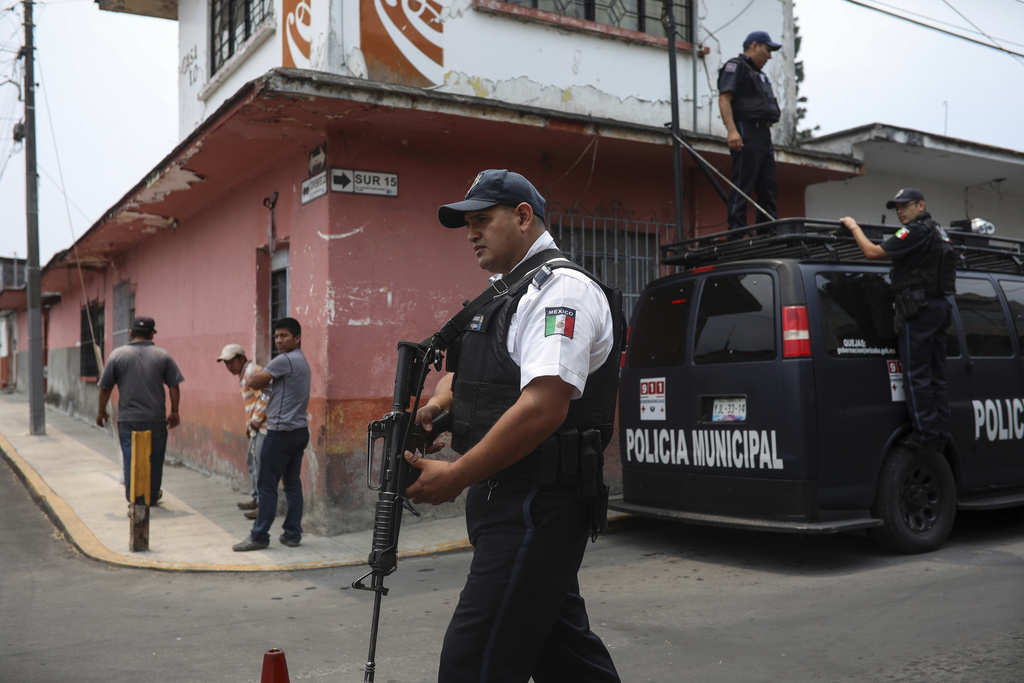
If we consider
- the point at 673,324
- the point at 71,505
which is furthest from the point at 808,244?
the point at 71,505

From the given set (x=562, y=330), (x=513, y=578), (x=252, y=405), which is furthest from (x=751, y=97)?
(x=513, y=578)

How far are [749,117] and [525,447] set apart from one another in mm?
6437

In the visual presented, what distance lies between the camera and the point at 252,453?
23.9ft

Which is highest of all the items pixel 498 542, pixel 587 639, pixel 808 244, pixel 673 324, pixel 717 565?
pixel 808 244

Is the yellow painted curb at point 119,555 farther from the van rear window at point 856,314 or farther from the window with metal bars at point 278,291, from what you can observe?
the van rear window at point 856,314

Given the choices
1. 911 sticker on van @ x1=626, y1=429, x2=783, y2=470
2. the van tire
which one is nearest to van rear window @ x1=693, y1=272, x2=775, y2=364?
911 sticker on van @ x1=626, y1=429, x2=783, y2=470

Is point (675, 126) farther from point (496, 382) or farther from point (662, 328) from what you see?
point (496, 382)

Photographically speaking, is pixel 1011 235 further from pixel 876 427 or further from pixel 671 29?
pixel 876 427

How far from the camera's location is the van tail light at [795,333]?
17.5ft

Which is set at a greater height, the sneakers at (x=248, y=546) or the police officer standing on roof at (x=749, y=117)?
the police officer standing on roof at (x=749, y=117)

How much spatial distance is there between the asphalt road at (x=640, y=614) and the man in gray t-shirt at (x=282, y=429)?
0.62 meters

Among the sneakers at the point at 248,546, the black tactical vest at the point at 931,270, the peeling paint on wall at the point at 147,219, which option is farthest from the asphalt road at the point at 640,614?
the peeling paint on wall at the point at 147,219

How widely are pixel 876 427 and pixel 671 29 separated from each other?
430 cm

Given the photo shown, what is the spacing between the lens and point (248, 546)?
255 inches
